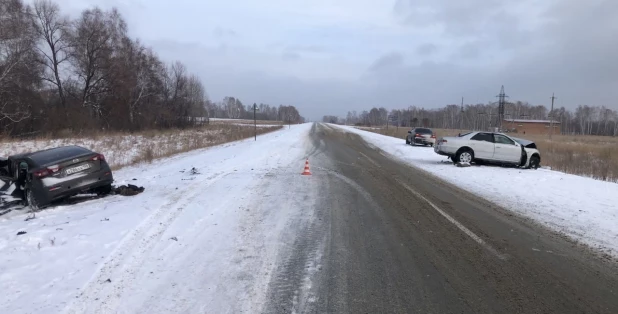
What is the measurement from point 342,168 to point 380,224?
8.35m

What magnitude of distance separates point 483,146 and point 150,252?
1630cm

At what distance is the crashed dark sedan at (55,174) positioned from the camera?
307 inches

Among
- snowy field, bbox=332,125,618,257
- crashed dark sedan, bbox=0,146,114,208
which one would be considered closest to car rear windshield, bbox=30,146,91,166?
crashed dark sedan, bbox=0,146,114,208

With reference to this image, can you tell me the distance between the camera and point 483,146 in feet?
58.9

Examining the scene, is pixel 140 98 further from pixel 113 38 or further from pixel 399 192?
pixel 399 192

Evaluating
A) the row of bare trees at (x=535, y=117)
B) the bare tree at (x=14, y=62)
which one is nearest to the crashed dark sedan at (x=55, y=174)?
the bare tree at (x=14, y=62)

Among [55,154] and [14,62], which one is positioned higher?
[14,62]

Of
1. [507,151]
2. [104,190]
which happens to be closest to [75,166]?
[104,190]

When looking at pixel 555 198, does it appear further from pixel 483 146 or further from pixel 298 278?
pixel 298 278

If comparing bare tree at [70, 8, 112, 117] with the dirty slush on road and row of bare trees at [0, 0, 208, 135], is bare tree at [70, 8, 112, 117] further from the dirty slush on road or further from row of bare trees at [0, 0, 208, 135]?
the dirty slush on road

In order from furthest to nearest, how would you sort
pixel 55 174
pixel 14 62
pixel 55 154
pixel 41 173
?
pixel 14 62 < pixel 55 154 < pixel 55 174 < pixel 41 173

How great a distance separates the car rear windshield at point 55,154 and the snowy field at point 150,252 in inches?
41.9

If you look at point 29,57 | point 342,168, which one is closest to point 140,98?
point 29,57

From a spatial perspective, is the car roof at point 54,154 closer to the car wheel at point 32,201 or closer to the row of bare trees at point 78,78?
the car wheel at point 32,201
